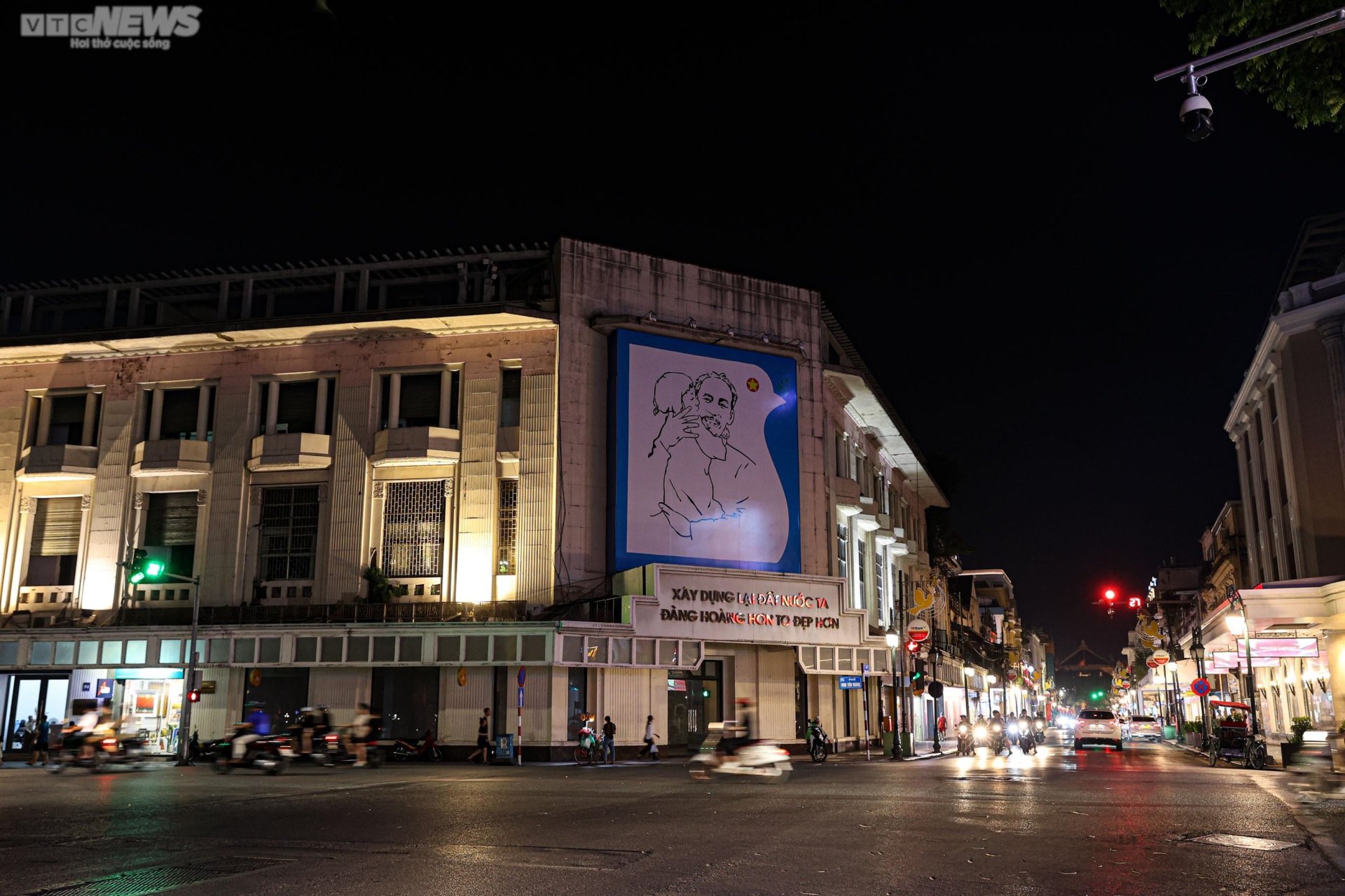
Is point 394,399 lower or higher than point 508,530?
higher

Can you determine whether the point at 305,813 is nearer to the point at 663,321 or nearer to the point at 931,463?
the point at 663,321

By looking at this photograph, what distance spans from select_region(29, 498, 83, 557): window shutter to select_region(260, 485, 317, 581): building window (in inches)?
283

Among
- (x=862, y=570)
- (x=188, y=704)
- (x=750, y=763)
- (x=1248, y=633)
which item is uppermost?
(x=862, y=570)

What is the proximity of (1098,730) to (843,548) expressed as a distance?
13423 mm

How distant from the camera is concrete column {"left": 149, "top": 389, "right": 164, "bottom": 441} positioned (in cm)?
3981

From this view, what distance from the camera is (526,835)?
12.6m

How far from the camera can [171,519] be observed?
39.2m

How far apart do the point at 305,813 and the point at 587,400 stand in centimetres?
2345

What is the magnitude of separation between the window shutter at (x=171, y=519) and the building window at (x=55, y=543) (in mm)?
2680

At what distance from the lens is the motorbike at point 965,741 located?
41250mm

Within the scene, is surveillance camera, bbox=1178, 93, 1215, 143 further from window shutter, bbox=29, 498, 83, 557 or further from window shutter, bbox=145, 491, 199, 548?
window shutter, bbox=29, 498, 83, 557

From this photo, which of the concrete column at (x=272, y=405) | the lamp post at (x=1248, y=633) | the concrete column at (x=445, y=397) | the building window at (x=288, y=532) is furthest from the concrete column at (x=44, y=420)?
the lamp post at (x=1248, y=633)

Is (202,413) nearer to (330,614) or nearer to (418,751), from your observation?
(330,614)

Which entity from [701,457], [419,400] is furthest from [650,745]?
[419,400]
